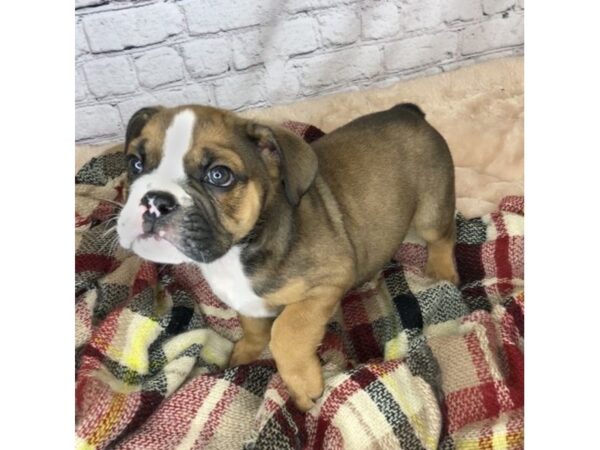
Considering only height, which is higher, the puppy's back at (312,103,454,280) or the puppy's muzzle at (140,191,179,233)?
the puppy's muzzle at (140,191,179,233)

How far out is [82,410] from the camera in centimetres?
274

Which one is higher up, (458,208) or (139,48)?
(139,48)

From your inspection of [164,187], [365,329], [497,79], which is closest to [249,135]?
[164,187]

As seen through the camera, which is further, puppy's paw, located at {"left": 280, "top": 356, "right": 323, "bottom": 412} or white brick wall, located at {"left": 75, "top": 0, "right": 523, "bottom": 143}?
white brick wall, located at {"left": 75, "top": 0, "right": 523, "bottom": 143}

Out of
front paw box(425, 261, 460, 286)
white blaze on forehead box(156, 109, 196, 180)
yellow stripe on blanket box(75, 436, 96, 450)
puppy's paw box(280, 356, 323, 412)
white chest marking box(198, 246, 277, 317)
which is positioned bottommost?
front paw box(425, 261, 460, 286)


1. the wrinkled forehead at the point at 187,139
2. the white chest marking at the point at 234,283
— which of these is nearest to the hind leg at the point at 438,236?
the white chest marking at the point at 234,283

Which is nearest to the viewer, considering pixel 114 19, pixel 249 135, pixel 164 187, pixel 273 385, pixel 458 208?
pixel 164 187

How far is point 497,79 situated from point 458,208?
1367 millimetres

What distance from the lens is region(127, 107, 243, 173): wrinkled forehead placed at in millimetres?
2449

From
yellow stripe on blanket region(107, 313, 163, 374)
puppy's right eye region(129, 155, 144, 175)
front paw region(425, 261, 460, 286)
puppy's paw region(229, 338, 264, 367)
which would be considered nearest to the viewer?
puppy's right eye region(129, 155, 144, 175)

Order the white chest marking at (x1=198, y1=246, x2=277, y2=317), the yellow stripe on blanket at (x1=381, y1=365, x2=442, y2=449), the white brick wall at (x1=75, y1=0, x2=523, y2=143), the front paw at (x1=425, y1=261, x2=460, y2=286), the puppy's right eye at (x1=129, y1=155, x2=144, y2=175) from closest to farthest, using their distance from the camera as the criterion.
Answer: the puppy's right eye at (x1=129, y1=155, x2=144, y2=175) → the yellow stripe on blanket at (x1=381, y1=365, x2=442, y2=449) → the white chest marking at (x1=198, y1=246, x2=277, y2=317) → the front paw at (x1=425, y1=261, x2=460, y2=286) → the white brick wall at (x1=75, y1=0, x2=523, y2=143)

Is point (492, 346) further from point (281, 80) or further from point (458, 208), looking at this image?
point (281, 80)

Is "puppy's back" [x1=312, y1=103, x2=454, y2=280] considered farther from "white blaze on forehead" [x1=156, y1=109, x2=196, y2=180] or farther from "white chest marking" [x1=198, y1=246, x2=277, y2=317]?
"white blaze on forehead" [x1=156, y1=109, x2=196, y2=180]

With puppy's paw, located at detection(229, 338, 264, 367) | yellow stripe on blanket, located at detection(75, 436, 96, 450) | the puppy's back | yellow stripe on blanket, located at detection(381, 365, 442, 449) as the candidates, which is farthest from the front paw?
yellow stripe on blanket, located at detection(75, 436, 96, 450)
